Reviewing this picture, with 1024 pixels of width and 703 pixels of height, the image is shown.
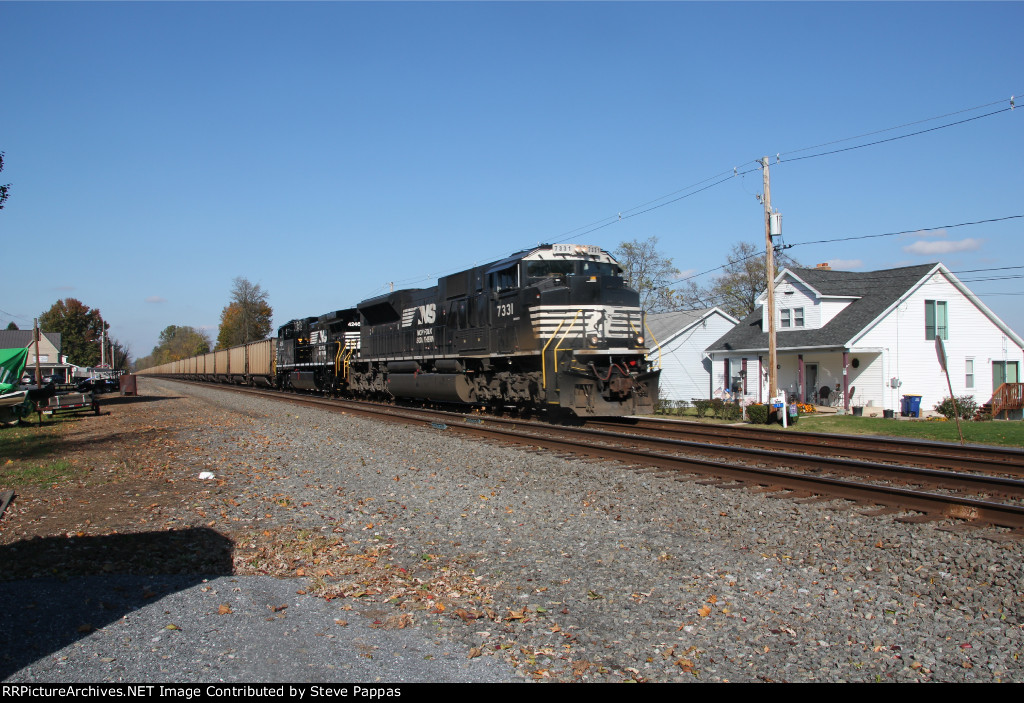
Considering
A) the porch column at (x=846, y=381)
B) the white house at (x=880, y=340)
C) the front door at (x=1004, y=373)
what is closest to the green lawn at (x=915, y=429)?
the porch column at (x=846, y=381)

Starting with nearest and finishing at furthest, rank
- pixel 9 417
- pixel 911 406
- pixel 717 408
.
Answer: pixel 9 417, pixel 717 408, pixel 911 406

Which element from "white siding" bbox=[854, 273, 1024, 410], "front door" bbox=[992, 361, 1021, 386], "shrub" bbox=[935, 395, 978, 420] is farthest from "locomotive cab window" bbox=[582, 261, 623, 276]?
"front door" bbox=[992, 361, 1021, 386]

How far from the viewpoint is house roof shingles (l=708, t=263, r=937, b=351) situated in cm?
2739

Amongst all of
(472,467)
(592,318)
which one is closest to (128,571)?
(472,467)

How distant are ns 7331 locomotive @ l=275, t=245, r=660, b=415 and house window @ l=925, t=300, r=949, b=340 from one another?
62.7ft

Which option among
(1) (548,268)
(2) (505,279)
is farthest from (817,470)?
(2) (505,279)

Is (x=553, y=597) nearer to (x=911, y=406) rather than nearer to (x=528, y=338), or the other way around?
(x=528, y=338)

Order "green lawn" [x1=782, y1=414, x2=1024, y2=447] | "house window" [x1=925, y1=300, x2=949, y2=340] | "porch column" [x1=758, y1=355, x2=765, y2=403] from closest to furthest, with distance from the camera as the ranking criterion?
"green lawn" [x1=782, y1=414, x2=1024, y2=447] → "house window" [x1=925, y1=300, x2=949, y2=340] → "porch column" [x1=758, y1=355, x2=765, y2=403]

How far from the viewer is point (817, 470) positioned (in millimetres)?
9633

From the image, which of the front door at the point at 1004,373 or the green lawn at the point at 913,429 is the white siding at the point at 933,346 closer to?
the front door at the point at 1004,373

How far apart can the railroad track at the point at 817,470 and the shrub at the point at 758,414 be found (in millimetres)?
6231

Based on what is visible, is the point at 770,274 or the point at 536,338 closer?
the point at 536,338

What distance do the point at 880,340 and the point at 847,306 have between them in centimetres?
314

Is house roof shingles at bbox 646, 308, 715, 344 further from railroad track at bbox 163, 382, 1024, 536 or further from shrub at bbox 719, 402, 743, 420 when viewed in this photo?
railroad track at bbox 163, 382, 1024, 536
